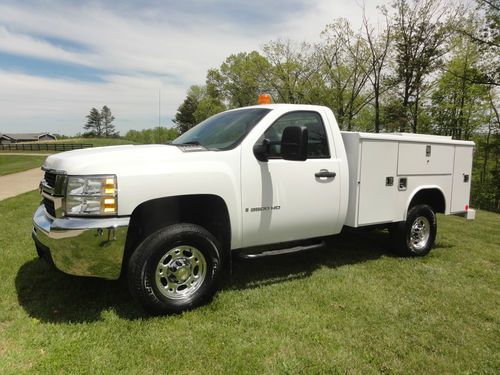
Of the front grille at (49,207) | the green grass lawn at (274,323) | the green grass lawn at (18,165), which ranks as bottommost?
the green grass lawn at (18,165)

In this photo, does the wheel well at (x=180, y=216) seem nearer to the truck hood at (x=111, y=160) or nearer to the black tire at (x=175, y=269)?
the black tire at (x=175, y=269)

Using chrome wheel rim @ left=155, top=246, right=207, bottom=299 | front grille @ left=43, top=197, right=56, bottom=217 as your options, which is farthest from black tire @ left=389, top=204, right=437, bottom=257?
front grille @ left=43, top=197, right=56, bottom=217

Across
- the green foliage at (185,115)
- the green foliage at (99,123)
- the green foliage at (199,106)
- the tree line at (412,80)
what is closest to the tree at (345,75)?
the tree line at (412,80)

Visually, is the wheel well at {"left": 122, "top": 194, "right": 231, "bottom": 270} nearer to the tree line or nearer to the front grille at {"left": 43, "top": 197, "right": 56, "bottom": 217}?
the front grille at {"left": 43, "top": 197, "right": 56, "bottom": 217}

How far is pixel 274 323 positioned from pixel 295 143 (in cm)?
167

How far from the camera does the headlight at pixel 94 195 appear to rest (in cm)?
312

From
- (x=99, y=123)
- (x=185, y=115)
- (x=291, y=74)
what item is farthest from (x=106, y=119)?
(x=291, y=74)

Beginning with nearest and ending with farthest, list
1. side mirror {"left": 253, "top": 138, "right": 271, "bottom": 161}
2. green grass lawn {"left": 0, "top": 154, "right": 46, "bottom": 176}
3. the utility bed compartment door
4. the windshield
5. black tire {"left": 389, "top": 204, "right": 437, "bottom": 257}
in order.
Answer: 1. side mirror {"left": 253, "top": 138, "right": 271, "bottom": 161}
2. the windshield
3. the utility bed compartment door
4. black tire {"left": 389, "top": 204, "right": 437, "bottom": 257}
5. green grass lawn {"left": 0, "top": 154, "right": 46, "bottom": 176}

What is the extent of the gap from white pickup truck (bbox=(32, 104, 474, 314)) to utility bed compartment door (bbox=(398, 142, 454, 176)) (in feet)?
0.08

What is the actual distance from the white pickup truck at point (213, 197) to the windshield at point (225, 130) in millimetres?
19

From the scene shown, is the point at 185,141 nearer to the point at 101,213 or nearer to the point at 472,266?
the point at 101,213

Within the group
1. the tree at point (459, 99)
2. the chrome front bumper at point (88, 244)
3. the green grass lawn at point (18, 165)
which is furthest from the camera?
the tree at point (459, 99)

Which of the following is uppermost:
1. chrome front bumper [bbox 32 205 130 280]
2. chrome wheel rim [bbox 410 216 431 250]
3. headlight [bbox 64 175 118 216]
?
headlight [bbox 64 175 118 216]

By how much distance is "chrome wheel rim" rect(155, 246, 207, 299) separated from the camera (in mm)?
3480
